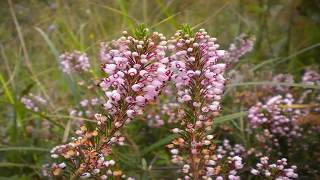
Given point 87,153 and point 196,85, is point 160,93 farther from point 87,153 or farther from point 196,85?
point 87,153

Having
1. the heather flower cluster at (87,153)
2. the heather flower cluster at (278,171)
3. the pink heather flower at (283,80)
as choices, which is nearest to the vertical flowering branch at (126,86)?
the heather flower cluster at (87,153)

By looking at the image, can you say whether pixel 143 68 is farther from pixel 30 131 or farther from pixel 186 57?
pixel 30 131

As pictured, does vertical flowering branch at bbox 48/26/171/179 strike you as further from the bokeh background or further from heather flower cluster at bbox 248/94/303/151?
heather flower cluster at bbox 248/94/303/151

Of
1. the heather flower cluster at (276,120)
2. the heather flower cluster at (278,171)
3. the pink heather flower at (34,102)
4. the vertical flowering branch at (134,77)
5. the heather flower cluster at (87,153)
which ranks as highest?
the pink heather flower at (34,102)

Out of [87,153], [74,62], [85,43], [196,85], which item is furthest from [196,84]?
[85,43]

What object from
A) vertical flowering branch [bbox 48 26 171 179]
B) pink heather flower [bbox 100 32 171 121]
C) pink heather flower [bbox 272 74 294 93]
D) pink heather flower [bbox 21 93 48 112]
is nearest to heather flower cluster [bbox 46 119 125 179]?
vertical flowering branch [bbox 48 26 171 179]

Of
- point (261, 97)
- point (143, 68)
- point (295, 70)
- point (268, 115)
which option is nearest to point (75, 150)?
point (143, 68)

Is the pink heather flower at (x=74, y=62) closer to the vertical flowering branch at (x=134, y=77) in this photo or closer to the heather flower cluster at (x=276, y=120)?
the heather flower cluster at (x=276, y=120)

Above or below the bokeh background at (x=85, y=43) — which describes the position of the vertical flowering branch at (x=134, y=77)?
below
